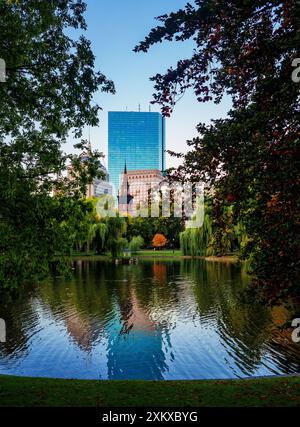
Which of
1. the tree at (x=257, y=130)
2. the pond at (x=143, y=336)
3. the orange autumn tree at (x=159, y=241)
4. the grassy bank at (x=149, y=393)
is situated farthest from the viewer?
the orange autumn tree at (x=159, y=241)

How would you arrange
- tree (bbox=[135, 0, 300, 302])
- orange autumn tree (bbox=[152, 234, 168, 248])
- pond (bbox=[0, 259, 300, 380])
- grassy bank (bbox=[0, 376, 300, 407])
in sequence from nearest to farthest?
1. tree (bbox=[135, 0, 300, 302])
2. grassy bank (bbox=[0, 376, 300, 407])
3. pond (bbox=[0, 259, 300, 380])
4. orange autumn tree (bbox=[152, 234, 168, 248])

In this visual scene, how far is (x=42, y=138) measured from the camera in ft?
31.6

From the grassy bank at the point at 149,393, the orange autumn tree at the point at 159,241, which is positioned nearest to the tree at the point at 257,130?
the grassy bank at the point at 149,393

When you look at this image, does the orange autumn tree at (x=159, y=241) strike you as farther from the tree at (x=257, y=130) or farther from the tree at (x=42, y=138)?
the tree at (x=257, y=130)

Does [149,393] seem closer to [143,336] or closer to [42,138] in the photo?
[42,138]

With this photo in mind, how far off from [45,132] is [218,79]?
487 centimetres

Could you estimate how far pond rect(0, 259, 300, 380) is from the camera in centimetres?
1287

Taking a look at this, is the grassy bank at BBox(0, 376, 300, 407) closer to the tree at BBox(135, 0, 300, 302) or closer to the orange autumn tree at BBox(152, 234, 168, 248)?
the tree at BBox(135, 0, 300, 302)

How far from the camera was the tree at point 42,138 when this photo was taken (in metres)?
8.40

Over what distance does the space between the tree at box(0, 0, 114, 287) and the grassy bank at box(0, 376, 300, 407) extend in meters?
2.16

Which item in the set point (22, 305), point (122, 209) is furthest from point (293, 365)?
point (122, 209)

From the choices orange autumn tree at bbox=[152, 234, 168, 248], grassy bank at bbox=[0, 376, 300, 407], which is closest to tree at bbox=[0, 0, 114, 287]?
grassy bank at bbox=[0, 376, 300, 407]

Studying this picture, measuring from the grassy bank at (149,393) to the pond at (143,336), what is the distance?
5.63ft

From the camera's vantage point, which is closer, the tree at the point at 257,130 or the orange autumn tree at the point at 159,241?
the tree at the point at 257,130
